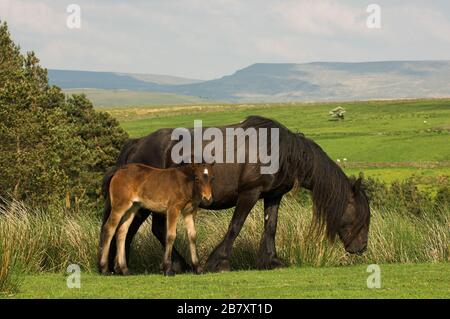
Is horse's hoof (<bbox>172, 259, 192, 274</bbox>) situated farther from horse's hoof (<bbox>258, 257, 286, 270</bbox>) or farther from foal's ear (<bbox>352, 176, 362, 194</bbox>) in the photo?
foal's ear (<bbox>352, 176, 362, 194</bbox>)

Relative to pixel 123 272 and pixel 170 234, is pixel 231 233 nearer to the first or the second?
pixel 170 234

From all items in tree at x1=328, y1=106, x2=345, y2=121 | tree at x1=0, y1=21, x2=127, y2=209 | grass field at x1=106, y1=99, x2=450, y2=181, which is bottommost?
grass field at x1=106, y1=99, x2=450, y2=181

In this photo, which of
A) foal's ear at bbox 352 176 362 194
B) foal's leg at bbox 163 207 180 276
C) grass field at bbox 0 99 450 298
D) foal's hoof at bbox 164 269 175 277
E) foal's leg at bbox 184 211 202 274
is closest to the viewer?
grass field at bbox 0 99 450 298

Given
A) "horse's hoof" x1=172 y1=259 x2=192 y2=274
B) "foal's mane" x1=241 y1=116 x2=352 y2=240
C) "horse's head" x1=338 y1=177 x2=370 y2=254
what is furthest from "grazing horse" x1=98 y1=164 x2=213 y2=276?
"horse's head" x1=338 y1=177 x2=370 y2=254

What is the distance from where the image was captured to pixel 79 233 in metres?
15.7

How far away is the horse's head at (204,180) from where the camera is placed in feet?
41.0

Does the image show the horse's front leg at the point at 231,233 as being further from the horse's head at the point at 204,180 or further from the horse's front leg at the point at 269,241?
the horse's head at the point at 204,180

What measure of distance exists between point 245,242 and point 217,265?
2.14 metres

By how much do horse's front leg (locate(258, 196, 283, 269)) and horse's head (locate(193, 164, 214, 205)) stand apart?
6.31 feet

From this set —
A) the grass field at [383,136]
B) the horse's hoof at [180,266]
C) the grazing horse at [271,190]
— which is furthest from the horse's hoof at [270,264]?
the grass field at [383,136]

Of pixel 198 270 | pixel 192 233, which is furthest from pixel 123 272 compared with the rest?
pixel 192 233

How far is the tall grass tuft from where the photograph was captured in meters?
14.9

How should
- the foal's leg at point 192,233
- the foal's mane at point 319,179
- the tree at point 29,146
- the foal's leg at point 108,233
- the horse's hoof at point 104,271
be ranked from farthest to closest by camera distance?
1. the tree at point 29,146
2. the foal's mane at point 319,179
3. the horse's hoof at point 104,271
4. the foal's leg at point 108,233
5. the foal's leg at point 192,233
